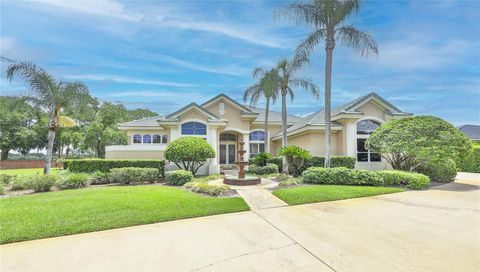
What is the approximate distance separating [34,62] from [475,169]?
115 ft

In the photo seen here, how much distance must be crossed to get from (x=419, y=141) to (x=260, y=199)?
1051 centimetres

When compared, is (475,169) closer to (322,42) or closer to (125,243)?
(322,42)

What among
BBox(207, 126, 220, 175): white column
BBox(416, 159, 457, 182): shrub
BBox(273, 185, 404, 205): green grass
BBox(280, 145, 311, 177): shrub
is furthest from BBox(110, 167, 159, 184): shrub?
BBox(416, 159, 457, 182): shrub

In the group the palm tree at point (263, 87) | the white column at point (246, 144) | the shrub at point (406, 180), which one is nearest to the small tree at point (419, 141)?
the shrub at point (406, 180)

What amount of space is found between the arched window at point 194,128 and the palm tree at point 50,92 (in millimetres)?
7172

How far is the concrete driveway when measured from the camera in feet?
13.9

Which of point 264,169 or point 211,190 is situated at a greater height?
point 264,169

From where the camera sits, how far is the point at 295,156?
51.0ft

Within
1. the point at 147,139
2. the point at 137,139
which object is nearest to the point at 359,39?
the point at 147,139

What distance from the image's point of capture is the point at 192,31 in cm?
1254

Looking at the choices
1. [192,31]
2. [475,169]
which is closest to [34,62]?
[192,31]

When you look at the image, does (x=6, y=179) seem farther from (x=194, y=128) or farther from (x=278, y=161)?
(x=278, y=161)

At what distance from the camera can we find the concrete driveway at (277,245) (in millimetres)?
4250

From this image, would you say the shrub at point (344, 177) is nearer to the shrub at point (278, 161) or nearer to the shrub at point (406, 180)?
the shrub at point (406, 180)
